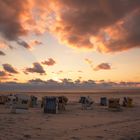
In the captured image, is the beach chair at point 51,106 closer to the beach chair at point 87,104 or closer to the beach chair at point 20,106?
the beach chair at point 20,106

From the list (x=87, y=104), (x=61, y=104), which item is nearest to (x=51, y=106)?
(x=61, y=104)

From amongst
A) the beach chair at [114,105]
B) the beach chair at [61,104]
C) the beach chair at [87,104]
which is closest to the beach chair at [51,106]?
the beach chair at [61,104]

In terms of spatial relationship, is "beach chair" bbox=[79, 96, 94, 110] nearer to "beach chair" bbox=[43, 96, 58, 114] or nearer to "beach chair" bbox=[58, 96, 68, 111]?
"beach chair" bbox=[58, 96, 68, 111]

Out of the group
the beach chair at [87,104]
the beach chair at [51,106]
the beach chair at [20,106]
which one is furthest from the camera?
the beach chair at [87,104]

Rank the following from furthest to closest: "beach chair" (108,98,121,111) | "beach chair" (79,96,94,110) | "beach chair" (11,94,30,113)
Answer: "beach chair" (79,96,94,110) < "beach chair" (108,98,121,111) < "beach chair" (11,94,30,113)

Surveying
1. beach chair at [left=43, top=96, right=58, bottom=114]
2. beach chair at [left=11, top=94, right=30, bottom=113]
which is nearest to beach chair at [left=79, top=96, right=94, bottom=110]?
beach chair at [left=43, top=96, right=58, bottom=114]

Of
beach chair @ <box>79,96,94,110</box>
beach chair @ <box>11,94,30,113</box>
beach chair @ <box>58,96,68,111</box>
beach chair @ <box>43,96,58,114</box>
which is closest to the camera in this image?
beach chair @ <box>11,94,30,113</box>

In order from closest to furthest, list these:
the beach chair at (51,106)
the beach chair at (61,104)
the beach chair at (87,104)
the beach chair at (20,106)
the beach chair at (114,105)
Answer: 1. the beach chair at (20,106)
2. the beach chair at (51,106)
3. the beach chair at (61,104)
4. the beach chair at (114,105)
5. the beach chair at (87,104)

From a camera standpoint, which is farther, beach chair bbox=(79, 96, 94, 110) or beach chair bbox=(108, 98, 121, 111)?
beach chair bbox=(79, 96, 94, 110)

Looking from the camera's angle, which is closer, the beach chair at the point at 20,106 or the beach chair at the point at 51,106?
the beach chair at the point at 20,106

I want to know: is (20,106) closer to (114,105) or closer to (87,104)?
(87,104)

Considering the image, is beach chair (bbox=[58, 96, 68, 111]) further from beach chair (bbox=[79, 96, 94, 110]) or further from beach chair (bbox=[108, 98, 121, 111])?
beach chair (bbox=[108, 98, 121, 111])

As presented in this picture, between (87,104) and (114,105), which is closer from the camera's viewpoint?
(114,105)

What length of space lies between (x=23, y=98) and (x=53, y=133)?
68.1 feet
